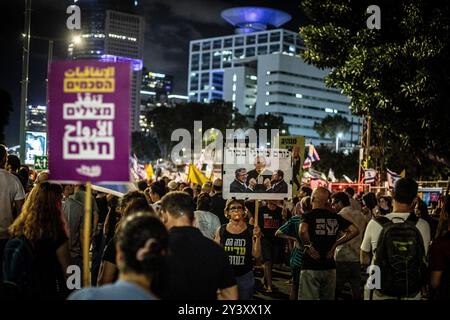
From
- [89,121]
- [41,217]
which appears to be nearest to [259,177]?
[41,217]

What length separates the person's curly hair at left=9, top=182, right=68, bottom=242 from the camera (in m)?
5.50

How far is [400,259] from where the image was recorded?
554 cm

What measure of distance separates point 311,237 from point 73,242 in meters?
3.57

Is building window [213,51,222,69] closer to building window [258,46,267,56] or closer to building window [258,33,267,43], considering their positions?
building window [258,46,267,56]

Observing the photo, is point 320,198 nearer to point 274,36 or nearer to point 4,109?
point 4,109

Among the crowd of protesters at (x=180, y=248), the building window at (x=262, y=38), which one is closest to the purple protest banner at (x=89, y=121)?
the crowd of protesters at (x=180, y=248)

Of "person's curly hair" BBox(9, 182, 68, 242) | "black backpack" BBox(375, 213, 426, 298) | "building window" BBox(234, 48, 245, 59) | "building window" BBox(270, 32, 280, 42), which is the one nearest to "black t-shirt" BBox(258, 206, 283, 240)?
"black backpack" BBox(375, 213, 426, 298)

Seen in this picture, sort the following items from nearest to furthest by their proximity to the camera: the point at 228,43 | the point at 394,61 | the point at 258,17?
the point at 394,61
the point at 228,43
the point at 258,17

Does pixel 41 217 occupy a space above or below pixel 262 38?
below

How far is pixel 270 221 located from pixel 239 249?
16.9 ft

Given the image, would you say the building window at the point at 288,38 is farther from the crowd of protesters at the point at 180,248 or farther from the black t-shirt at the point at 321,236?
the black t-shirt at the point at 321,236

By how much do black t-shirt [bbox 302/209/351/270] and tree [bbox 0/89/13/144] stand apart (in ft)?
200

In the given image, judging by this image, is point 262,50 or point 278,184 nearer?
point 278,184
